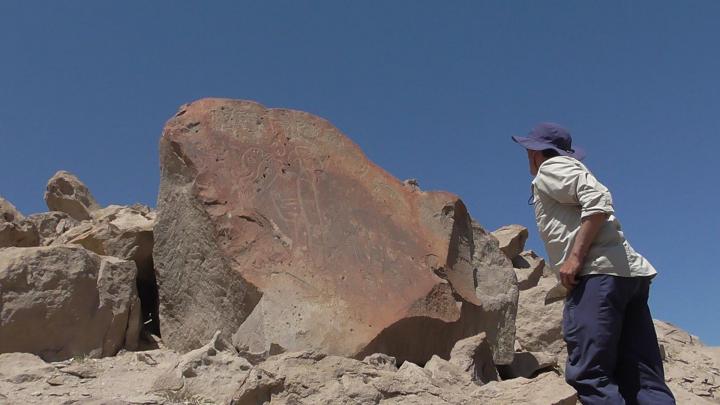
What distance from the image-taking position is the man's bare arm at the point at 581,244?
11.0 feet

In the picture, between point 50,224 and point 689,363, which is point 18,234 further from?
point 689,363

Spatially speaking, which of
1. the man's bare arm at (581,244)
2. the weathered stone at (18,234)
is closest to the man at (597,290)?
the man's bare arm at (581,244)

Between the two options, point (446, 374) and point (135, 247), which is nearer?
point (446, 374)

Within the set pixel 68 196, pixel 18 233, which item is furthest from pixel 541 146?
pixel 68 196

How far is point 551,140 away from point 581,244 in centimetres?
62

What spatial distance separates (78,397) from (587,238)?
2.43 m

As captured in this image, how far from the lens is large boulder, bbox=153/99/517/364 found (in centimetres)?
→ 440

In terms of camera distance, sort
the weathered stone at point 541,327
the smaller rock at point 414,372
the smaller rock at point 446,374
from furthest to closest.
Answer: the weathered stone at point 541,327 < the smaller rock at point 446,374 < the smaller rock at point 414,372

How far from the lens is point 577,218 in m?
3.48

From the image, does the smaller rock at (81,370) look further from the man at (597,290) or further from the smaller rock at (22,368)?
the man at (597,290)

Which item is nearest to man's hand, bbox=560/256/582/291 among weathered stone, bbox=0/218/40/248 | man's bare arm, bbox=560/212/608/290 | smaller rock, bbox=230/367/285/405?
man's bare arm, bbox=560/212/608/290

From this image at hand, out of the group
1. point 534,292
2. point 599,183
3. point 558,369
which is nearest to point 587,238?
point 599,183

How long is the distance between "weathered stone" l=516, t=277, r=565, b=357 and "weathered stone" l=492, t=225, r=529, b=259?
2070 mm

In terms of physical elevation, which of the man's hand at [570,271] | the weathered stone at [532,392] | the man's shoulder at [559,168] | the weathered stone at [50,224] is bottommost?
the weathered stone at [532,392]
